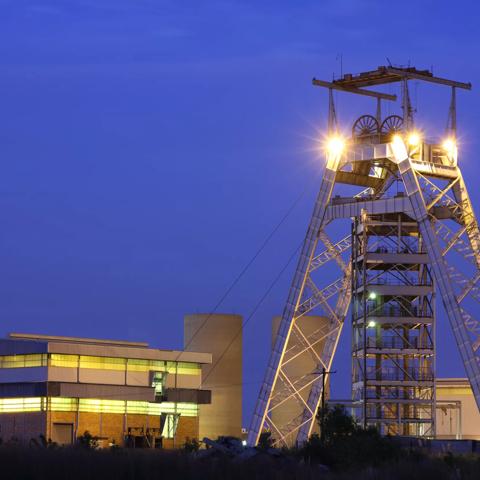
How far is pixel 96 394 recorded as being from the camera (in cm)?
10062

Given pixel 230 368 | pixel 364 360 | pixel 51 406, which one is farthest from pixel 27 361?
pixel 364 360

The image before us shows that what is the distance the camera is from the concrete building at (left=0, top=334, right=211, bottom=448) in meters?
98.4

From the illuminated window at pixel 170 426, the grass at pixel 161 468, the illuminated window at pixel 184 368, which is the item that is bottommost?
the grass at pixel 161 468

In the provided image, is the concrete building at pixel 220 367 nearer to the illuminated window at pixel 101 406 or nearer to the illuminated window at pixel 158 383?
the illuminated window at pixel 158 383

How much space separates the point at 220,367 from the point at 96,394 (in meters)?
18.3

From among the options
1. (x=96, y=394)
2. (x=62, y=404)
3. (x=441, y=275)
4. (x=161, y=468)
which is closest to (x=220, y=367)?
(x=96, y=394)

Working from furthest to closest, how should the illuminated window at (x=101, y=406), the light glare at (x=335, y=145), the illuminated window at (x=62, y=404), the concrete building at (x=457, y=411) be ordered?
the concrete building at (x=457, y=411), the illuminated window at (x=101, y=406), the illuminated window at (x=62, y=404), the light glare at (x=335, y=145)

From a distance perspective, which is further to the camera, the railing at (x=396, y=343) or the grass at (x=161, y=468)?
the railing at (x=396, y=343)

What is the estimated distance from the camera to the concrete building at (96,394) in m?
98.4

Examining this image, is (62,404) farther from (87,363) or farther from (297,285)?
(297,285)

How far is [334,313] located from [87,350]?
24267mm

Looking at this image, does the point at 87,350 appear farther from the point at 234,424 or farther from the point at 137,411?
the point at 234,424

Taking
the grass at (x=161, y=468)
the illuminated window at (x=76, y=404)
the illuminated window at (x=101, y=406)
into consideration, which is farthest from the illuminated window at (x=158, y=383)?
the grass at (x=161, y=468)

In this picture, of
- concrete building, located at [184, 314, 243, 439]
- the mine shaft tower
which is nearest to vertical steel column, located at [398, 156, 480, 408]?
the mine shaft tower
